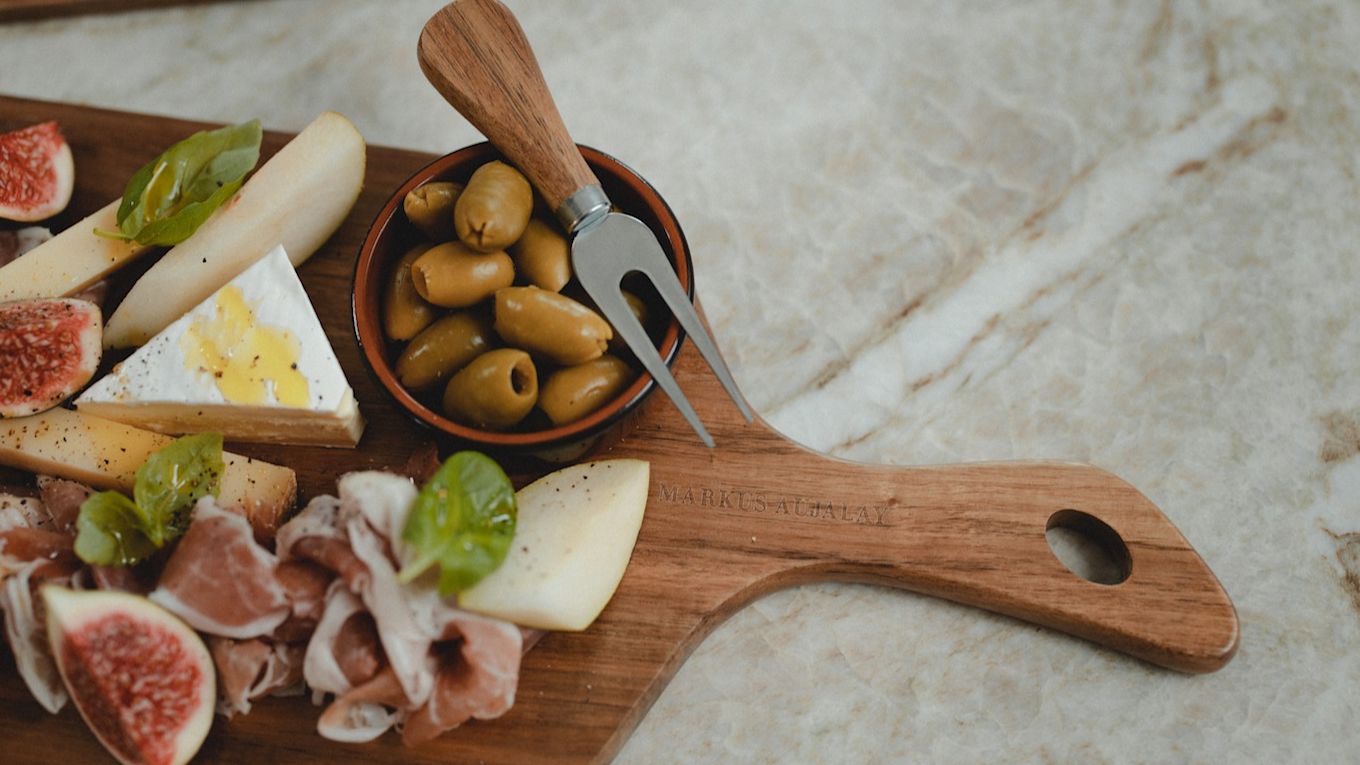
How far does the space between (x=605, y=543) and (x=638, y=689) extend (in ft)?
0.89

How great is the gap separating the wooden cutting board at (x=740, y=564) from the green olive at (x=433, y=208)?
309mm

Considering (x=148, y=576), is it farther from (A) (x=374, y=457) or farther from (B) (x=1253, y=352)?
(B) (x=1253, y=352)

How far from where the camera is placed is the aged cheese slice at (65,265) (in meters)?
2.04

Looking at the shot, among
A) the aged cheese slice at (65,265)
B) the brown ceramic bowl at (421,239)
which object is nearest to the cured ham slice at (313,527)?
the brown ceramic bowl at (421,239)

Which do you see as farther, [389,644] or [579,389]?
[579,389]

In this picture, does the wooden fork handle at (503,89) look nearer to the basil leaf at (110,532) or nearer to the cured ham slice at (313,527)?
the cured ham slice at (313,527)

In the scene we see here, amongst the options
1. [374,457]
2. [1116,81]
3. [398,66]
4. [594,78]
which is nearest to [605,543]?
[374,457]

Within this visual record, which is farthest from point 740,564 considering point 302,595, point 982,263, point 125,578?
point 125,578

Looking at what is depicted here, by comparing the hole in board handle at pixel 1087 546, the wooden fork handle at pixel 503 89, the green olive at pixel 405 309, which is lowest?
the hole in board handle at pixel 1087 546

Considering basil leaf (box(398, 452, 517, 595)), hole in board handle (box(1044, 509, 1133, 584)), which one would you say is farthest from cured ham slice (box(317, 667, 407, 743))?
hole in board handle (box(1044, 509, 1133, 584))

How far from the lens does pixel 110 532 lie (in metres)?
1.72

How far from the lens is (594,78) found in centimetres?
266

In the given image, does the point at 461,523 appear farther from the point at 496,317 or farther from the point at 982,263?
the point at 982,263

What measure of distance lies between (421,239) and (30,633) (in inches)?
39.0
